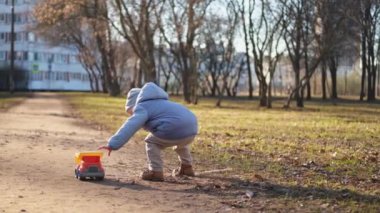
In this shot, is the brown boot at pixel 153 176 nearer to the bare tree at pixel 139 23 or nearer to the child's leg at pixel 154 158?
the child's leg at pixel 154 158

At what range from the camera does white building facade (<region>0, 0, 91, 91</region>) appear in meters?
111

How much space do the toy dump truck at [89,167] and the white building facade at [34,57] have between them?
98944 millimetres

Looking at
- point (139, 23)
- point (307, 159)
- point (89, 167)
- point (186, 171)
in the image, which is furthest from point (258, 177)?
point (139, 23)

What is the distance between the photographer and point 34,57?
376 ft

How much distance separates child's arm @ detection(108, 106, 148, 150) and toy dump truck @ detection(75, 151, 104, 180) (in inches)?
24.6

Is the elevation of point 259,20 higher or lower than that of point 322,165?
higher

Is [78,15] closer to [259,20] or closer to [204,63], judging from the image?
[259,20]

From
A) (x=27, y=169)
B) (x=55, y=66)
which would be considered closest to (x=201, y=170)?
(x=27, y=169)

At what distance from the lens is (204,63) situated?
8200cm

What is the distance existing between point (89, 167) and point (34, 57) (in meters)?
109

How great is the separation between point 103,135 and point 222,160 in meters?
6.95

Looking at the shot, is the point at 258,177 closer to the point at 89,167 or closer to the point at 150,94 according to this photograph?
the point at 150,94

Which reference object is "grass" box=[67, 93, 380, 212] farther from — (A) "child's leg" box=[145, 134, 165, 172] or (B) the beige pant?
(A) "child's leg" box=[145, 134, 165, 172]

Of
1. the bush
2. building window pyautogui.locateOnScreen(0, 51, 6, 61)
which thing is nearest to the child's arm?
the bush
